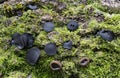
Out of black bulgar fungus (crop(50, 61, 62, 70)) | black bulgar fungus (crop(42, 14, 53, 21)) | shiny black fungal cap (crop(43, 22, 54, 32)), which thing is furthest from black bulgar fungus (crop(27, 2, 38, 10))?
black bulgar fungus (crop(50, 61, 62, 70))

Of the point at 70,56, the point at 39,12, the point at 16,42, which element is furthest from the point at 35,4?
the point at 70,56

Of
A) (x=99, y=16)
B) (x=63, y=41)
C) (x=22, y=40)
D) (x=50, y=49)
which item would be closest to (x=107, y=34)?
(x=99, y=16)

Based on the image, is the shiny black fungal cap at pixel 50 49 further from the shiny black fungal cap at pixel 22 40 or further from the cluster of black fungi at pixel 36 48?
the shiny black fungal cap at pixel 22 40

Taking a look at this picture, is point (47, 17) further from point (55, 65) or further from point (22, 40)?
point (55, 65)

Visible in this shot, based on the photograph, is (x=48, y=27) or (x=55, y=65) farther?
(x=48, y=27)

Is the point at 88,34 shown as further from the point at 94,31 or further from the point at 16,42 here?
the point at 16,42

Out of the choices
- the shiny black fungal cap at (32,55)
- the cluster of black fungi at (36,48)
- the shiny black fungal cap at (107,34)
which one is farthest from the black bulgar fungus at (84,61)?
the shiny black fungal cap at (32,55)

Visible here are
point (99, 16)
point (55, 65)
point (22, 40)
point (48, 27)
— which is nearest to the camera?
point (55, 65)
